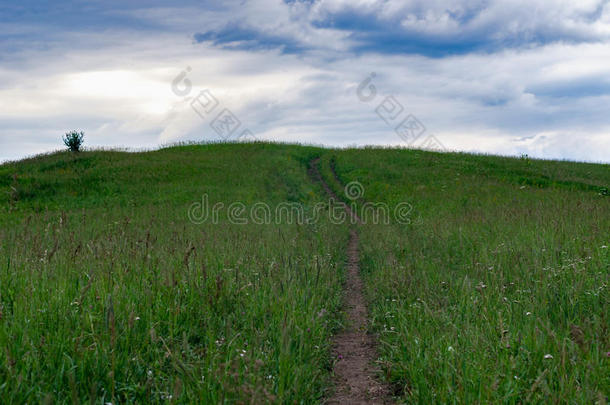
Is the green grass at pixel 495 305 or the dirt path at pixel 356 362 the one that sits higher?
the green grass at pixel 495 305

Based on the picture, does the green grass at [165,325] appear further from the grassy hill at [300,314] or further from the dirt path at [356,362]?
the dirt path at [356,362]

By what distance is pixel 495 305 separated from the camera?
Result: 5156 mm

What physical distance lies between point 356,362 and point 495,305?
192cm

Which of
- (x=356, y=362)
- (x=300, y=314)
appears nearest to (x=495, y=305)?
(x=356, y=362)

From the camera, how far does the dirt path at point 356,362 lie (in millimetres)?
3992

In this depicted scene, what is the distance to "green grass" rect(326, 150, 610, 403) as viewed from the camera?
3512mm

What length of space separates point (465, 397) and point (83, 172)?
96.7 feet

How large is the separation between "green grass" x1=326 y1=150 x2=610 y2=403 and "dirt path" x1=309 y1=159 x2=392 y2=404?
8.5 inches

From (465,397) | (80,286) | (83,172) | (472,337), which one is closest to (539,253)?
(472,337)

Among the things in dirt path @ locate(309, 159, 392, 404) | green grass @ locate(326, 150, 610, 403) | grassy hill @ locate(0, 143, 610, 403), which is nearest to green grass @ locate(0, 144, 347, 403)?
grassy hill @ locate(0, 143, 610, 403)

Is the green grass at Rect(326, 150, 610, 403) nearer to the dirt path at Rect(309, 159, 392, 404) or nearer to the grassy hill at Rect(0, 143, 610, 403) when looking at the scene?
the grassy hill at Rect(0, 143, 610, 403)

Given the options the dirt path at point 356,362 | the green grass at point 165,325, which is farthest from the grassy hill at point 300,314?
the dirt path at point 356,362

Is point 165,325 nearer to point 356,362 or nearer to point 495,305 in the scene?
point 356,362

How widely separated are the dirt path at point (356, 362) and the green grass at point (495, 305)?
8.5 inches
